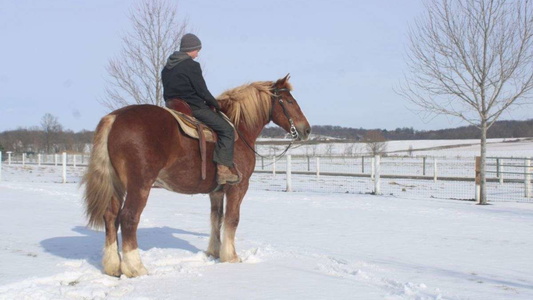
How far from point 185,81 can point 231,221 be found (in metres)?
1.66

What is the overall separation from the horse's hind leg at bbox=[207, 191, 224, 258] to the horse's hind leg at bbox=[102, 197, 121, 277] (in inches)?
49.5

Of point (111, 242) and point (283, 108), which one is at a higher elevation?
point (283, 108)

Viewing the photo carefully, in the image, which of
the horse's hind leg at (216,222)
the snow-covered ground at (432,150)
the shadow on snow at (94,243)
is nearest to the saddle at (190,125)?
the horse's hind leg at (216,222)

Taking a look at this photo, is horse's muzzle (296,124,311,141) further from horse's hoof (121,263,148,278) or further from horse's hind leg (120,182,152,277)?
horse's hoof (121,263,148,278)

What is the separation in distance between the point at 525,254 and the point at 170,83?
5030 mm

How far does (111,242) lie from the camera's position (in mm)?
4801

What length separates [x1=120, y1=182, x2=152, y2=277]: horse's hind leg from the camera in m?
4.59

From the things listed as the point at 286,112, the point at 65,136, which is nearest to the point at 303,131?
the point at 286,112

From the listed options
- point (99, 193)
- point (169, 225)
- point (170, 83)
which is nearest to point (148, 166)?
point (99, 193)

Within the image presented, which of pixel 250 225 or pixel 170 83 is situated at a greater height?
pixel 170 83

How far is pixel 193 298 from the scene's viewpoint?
3.94 meters

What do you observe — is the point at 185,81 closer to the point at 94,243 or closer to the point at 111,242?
the point at 111,242

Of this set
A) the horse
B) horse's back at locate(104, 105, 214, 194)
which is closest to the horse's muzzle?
the horse

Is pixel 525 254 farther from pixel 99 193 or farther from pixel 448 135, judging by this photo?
pixel 448 135
